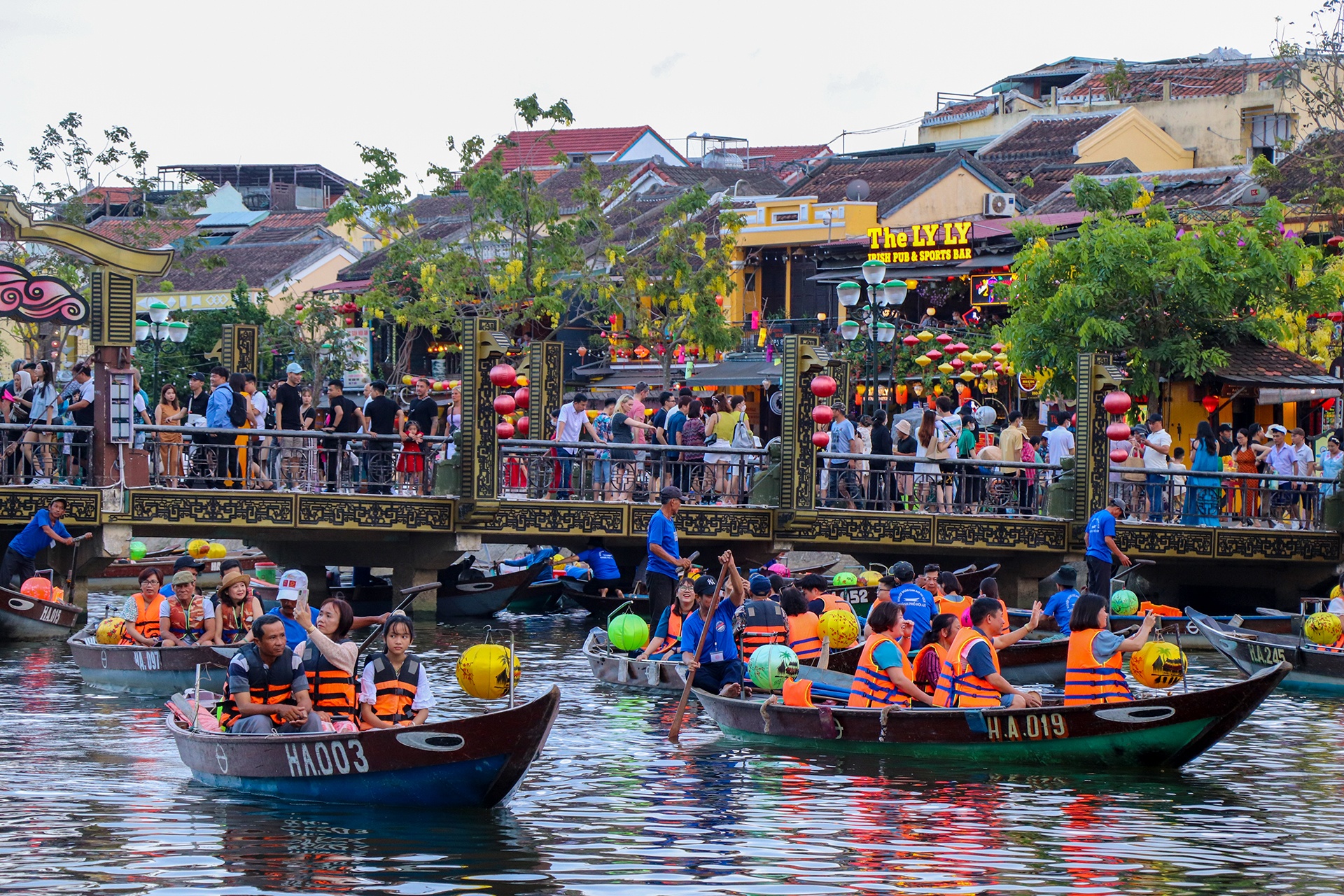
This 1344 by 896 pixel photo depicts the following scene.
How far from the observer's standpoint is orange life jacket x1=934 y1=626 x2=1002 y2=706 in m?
14.5

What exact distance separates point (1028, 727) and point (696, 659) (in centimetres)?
349

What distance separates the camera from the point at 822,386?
23719 mm

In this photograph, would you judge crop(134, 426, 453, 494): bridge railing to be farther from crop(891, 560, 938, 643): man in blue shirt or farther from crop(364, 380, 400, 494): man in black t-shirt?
crop(891, 560, 938, 643): man in blue shirt

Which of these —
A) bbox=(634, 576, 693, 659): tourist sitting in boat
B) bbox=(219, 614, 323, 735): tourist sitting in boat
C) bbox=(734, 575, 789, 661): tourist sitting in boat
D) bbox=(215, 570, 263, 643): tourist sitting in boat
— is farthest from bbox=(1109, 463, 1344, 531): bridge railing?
bbox=(219, 614, 323, 735): tourist sitting in boat

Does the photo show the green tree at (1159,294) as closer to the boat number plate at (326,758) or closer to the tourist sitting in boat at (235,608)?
the tourist sitting in boat at (235,608)

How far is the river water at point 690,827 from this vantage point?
10680mm

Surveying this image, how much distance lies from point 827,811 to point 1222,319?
2193 cm

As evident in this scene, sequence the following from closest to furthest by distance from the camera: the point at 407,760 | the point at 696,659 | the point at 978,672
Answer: the point at 407,760 → the point at 978,672 → the point at 696,659

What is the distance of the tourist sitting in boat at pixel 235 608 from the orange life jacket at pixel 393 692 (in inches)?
146

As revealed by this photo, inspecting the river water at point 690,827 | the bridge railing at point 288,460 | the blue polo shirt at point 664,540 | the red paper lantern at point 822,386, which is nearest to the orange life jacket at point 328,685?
the river water at point 690,827

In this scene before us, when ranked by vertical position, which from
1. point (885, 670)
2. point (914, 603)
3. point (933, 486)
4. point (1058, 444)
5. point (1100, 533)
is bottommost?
point (885, 670)

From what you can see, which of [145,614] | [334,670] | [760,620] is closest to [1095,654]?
[760,620]

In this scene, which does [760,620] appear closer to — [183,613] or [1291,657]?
[183,613]

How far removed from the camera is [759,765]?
49.2ft
